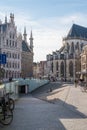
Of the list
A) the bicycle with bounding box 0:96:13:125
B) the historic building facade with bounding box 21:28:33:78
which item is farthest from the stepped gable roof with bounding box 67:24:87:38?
the bicycle with bounding box 0:96:13:125

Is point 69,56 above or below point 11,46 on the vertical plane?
below

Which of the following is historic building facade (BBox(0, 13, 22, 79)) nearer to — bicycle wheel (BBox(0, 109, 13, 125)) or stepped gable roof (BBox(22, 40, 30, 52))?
stepped gable roof (BBox(22, 40, 30, 52))

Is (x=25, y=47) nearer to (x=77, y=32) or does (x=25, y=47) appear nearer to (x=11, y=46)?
(x=11, y=46)

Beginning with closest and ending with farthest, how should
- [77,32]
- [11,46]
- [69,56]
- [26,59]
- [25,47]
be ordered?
[11,46], [26,59], [25,47], [69,56], [77,32]

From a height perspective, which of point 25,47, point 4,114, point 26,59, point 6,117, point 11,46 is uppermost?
point 25,47

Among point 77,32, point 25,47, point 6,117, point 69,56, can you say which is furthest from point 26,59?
point 6,117

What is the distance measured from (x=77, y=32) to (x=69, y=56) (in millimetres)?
10595

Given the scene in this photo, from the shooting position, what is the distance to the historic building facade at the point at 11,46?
3442 inches

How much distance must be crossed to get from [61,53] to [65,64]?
5.55 m

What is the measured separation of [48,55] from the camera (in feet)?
454

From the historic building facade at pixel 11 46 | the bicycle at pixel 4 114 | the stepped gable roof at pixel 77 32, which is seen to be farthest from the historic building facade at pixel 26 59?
the bicycle at pixel 4 114

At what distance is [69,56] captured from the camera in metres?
133

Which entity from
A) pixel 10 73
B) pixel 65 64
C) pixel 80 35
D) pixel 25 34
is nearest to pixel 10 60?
pixel 10 73

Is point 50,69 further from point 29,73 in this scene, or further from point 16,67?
point 16,67
